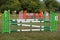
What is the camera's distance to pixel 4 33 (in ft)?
46.3

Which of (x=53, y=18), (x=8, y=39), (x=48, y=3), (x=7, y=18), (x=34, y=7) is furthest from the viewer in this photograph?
(x=48, y=3)

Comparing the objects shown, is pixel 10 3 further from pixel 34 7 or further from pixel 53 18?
pixel 53 18

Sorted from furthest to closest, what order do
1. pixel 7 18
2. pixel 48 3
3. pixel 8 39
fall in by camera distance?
pixel 48 3, pixel 7 18, pixel 8 39

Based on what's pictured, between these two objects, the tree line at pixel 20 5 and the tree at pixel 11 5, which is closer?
the tree line at pixel 20 5

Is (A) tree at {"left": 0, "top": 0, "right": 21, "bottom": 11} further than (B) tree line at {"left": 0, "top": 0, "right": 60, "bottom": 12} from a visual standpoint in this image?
Yes

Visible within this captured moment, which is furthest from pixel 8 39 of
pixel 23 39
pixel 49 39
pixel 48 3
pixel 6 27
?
pixel 48 3

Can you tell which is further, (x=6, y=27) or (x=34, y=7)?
(x=34, y=7)

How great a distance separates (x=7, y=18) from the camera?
13961 mm

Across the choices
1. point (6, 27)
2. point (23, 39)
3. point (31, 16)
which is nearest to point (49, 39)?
point (23, 39)

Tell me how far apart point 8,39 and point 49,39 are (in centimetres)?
196

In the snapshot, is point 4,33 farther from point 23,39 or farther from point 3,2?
point 3,2

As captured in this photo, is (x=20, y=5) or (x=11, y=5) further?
(x=20, y=5)

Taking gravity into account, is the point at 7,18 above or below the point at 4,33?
above

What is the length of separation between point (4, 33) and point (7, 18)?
0.92 metres
